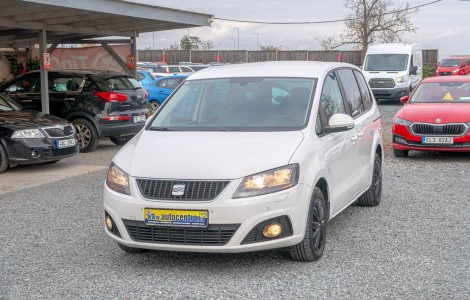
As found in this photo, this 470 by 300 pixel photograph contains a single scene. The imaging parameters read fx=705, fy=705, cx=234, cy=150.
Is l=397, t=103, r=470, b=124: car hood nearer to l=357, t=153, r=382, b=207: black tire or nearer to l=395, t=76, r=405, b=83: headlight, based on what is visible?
l=357, t=153, r=382, b=207: black tire

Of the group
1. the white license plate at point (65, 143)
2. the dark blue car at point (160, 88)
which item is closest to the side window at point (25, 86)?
the white license plate at point (65, 143)

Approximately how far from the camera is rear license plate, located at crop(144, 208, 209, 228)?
537cm

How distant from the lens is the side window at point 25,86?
15.3 metres

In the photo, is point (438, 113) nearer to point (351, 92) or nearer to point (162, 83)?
point (351, 92)

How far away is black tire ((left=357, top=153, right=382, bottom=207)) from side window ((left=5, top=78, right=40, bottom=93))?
9.21 metres

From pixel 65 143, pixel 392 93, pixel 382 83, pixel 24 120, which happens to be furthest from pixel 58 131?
pixel 382 83

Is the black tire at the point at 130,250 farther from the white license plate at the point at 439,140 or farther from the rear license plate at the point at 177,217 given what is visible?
the white license plate at the point at 439,140

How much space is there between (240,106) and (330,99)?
3.06 feet

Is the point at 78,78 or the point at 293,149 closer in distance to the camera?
the point at 293,149

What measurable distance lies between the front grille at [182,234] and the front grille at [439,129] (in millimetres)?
7645

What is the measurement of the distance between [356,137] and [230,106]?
1.53m

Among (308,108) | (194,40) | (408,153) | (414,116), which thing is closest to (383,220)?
(308,108)

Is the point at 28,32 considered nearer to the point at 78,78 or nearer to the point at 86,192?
the point at 78,78

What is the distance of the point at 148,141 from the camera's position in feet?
20.3
